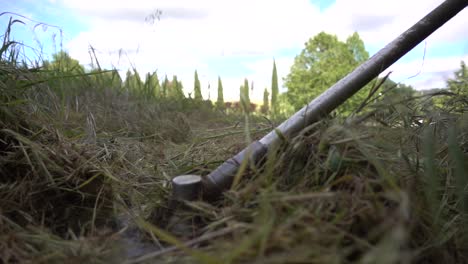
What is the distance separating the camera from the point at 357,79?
111 centimetres

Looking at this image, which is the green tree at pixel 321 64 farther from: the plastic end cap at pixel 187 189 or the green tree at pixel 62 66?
the plastic end cap at pixel 187 189

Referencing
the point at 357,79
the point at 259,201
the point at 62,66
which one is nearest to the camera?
the point at 259,201

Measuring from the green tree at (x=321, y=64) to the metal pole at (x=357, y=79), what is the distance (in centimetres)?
1399

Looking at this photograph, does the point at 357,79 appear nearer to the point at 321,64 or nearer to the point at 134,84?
the point at 134,84

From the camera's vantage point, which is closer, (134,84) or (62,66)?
(62,66)

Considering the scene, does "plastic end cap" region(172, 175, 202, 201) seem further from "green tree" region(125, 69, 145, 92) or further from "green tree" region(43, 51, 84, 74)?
"green tree" region(125, 69, 145, 92)

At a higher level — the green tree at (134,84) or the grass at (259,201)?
the green tree at (134,84)

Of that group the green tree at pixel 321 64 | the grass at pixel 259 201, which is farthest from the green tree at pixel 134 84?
the green tree at pixel 321 64

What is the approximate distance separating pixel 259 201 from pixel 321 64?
15.8 metres

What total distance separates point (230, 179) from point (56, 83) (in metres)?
1.93

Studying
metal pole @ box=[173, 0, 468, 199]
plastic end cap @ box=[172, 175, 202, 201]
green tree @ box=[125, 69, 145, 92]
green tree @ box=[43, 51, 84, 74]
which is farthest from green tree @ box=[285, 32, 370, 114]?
plastic end cap @ box=[172, 175, 202, 201]

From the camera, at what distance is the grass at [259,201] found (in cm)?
59

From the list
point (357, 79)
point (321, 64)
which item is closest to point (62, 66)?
point (357, 79)

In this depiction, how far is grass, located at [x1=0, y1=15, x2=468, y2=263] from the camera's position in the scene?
588 mm
